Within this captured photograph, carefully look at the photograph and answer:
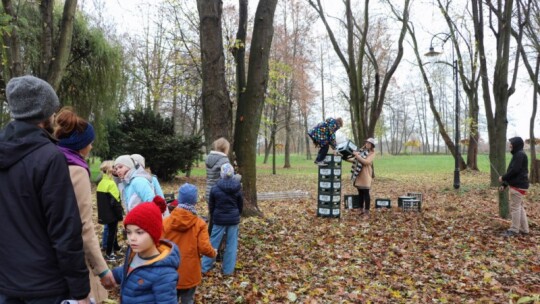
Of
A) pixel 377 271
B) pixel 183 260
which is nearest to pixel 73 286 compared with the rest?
pixel 183 260

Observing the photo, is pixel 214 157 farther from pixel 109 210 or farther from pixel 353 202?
pixel 353 202

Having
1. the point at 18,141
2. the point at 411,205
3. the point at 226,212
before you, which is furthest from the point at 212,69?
the point at 411,205

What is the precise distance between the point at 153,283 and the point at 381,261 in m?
4.52

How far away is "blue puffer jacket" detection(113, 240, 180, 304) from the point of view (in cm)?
282

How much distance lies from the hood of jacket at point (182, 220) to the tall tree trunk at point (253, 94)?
4.28 meters

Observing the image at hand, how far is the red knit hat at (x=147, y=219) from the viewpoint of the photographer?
277cm

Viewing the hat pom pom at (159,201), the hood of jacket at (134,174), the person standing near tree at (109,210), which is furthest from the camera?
the person standing near tree at (109,210)

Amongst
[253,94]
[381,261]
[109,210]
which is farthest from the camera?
Answer: [253,94]

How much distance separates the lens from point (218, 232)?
5777 mm

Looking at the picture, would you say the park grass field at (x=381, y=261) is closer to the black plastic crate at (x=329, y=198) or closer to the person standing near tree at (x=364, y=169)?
the black plastic crate at (x=329, y=198)

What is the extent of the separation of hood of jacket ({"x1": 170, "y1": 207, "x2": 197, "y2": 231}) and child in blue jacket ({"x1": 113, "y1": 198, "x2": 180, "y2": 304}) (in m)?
1.28

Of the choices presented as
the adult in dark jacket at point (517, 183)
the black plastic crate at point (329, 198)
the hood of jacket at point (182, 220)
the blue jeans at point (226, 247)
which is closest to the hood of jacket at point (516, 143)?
the adult in dark jacket at point (517, 183)

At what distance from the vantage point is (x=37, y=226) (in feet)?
7.36

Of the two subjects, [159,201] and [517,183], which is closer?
[159,201]
